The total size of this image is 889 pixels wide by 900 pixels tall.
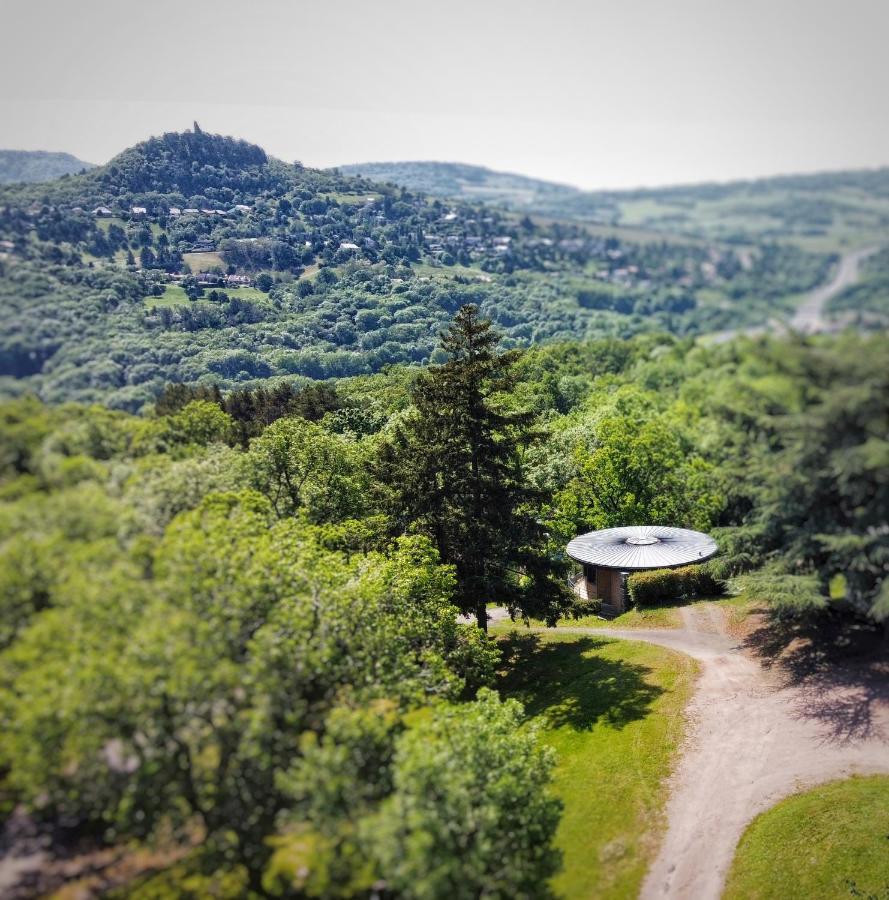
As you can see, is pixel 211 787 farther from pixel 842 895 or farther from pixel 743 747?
pixel 743 747

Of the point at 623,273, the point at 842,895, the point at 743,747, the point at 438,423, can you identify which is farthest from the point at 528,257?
the point at 842,895

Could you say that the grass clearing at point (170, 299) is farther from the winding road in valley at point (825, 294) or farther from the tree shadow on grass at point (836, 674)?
the tree shadow on grass at point (836, 674)

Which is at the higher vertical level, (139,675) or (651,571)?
(139,675)

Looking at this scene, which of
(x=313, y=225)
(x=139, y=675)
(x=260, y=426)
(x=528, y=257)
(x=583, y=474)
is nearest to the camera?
(x=139, y=675)

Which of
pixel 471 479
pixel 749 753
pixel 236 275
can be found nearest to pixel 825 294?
pixel 749 753

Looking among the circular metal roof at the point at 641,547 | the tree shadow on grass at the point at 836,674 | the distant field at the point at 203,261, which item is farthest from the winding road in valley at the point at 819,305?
the circular metal roof at the point at 641,547

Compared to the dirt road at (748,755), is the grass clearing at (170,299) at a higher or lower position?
higher
